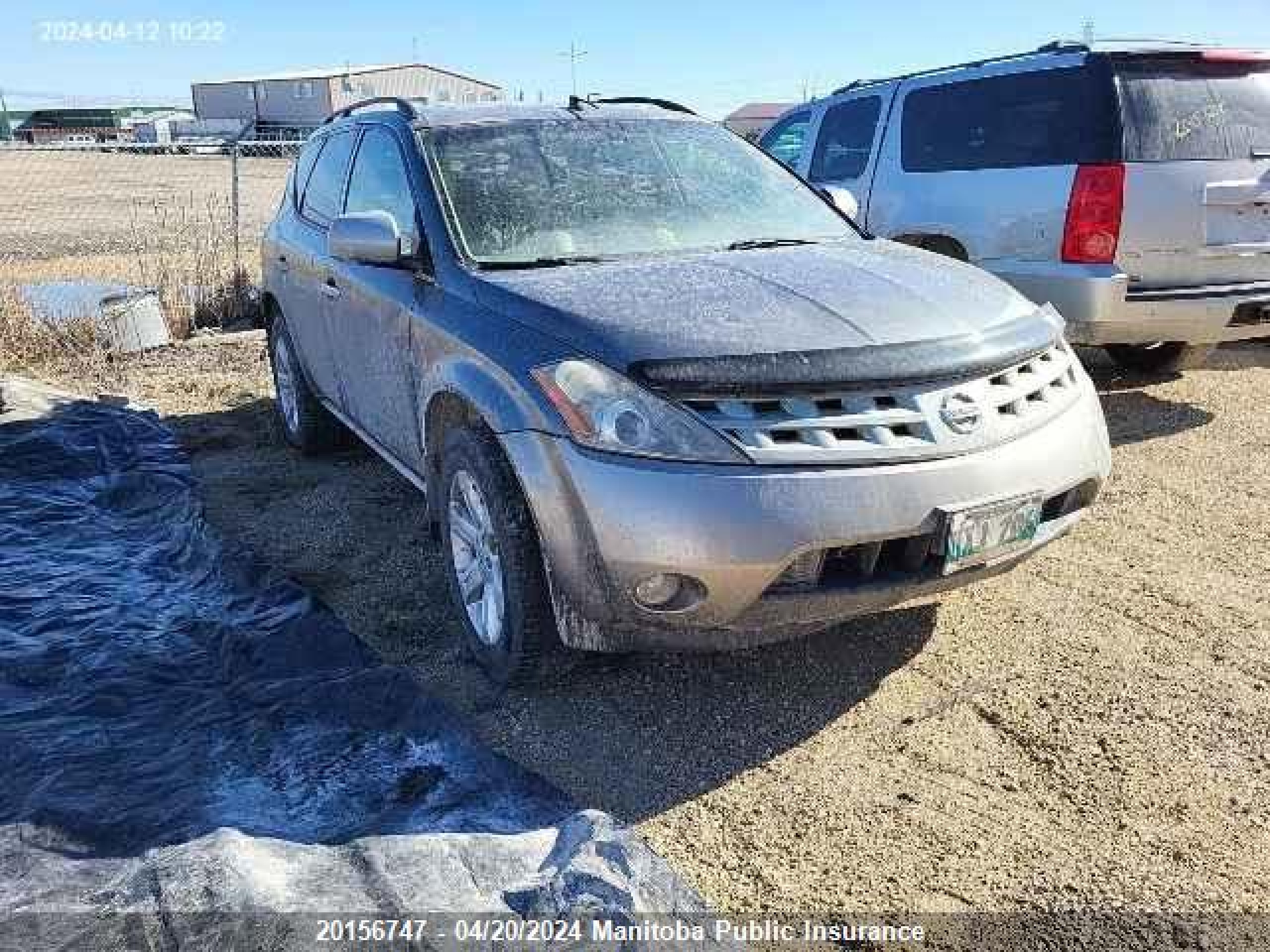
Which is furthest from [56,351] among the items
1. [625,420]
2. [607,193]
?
[625,420]

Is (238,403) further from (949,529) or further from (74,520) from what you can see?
(949,529)

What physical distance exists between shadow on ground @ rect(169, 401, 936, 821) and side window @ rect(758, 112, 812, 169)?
→ 4.96m

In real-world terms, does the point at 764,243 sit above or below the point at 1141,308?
above

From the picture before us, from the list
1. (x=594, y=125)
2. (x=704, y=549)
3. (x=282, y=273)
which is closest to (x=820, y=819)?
(x=704, y=549)

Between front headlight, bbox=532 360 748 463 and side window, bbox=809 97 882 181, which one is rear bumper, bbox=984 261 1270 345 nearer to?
side window, bbox=809 97 882 181

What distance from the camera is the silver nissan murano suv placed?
7.91 feet

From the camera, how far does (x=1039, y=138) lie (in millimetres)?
5418

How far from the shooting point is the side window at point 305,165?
5.02 m

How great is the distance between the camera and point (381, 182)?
392 cm

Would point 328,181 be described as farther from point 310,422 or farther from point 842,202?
point 842,202

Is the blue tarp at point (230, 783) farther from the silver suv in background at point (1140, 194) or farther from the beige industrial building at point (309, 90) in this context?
the beige industrial building at point (309, 90)

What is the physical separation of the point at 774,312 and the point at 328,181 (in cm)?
281

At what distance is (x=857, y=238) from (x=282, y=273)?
9.59 ft

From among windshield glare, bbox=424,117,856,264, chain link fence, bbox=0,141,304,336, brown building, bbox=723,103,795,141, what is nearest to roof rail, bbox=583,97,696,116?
windshield glare, bbox=424,117,856,264
